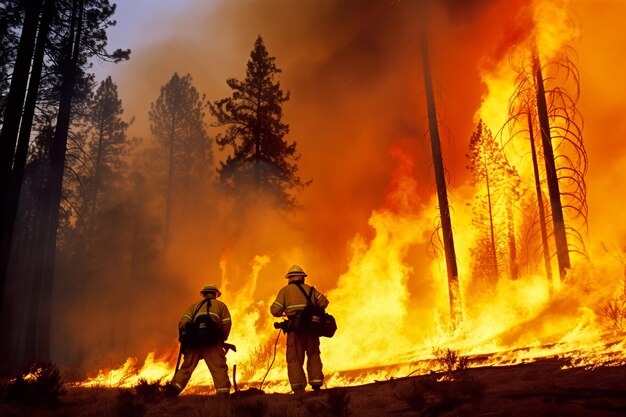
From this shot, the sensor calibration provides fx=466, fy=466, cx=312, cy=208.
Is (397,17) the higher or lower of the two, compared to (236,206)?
higher

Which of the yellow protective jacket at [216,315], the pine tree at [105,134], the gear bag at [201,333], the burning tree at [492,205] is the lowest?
the gear bag at [201,333]

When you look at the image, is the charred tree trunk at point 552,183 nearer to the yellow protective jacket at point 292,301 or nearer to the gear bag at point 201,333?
the yellow protective jacket at point 292,301

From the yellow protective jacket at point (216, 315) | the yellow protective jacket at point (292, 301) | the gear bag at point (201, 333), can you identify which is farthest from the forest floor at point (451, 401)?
the yellow protective jacket at point (292, 301)


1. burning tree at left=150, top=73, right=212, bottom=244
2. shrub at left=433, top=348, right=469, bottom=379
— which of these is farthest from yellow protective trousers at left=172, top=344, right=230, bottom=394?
burning tree at left=150, top=73, right=212, bottom=244

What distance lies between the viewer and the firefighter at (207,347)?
8.70 meters

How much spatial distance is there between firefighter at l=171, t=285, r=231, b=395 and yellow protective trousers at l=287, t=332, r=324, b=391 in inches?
48.5

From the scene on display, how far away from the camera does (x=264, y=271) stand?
24.7 meters

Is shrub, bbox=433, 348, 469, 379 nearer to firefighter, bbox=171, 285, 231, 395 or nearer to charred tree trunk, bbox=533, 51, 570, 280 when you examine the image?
firefighter, bbox=171, 285, 231, 395

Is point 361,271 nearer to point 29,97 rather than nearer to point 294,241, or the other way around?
point 294,241

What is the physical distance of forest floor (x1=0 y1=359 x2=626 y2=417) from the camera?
5.24m

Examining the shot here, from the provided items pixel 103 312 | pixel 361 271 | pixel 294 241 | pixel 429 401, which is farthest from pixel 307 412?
pixel 103 312

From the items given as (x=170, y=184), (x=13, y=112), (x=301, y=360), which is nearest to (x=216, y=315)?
(x=301, y=360)

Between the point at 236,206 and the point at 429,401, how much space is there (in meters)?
21.9

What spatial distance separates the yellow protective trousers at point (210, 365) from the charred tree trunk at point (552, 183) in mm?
9330
